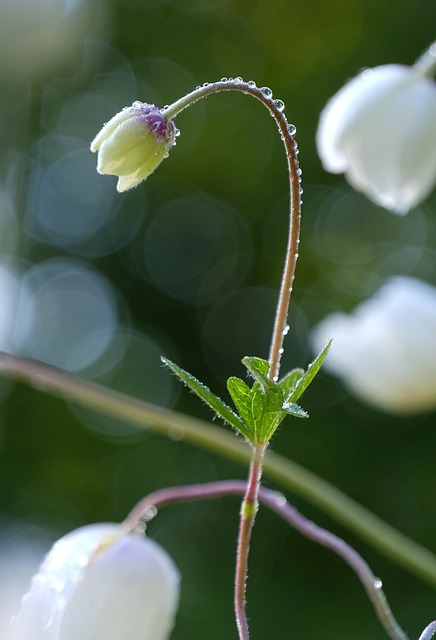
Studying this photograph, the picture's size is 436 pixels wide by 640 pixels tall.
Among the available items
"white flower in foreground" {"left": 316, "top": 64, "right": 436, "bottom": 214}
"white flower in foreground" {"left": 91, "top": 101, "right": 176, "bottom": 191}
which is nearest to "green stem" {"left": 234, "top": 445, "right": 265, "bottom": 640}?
"white flower in foreground" {"left": 91, "top": 101, "right": 176, "bottom": 191}

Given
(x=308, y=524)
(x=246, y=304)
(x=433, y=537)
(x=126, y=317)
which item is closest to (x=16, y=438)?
(x=126, y=317)

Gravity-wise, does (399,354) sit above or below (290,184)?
below

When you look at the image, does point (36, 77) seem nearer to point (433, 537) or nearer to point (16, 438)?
point (16, 438)

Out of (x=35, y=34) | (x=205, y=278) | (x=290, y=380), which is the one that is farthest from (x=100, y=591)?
(x=205, y=278)

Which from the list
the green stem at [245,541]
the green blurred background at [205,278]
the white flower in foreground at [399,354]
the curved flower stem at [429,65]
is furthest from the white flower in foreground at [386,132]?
the green blurred background at [205,278]

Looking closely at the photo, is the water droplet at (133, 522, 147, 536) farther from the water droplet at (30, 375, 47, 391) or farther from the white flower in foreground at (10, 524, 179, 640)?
the water droplet at (30, 375, 47, 391)

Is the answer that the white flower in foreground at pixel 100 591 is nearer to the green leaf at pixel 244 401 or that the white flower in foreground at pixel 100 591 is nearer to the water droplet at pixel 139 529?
the water droplet at pixel 139 529

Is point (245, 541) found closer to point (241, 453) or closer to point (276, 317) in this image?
point (276, 317)

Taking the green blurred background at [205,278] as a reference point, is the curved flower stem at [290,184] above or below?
above
